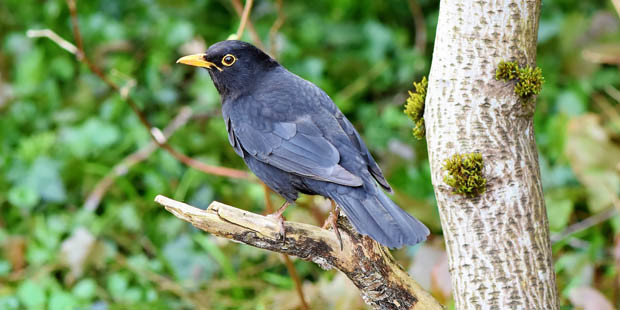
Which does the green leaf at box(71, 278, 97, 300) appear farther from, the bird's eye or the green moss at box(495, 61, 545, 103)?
the green moss at box(495, 61, 545, 103)

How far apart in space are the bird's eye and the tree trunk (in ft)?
3.98

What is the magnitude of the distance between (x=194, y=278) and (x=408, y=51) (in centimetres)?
290

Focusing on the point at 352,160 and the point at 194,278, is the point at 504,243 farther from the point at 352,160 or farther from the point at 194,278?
the point at 194,278

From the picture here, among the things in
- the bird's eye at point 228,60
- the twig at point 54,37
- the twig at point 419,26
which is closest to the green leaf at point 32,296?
the twig at point 54,37

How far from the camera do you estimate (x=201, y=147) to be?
5715 mm

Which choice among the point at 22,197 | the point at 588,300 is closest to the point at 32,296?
the point at 22,197

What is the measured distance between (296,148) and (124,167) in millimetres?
2605

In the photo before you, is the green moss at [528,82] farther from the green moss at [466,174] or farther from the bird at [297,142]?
the bird at [297,142]

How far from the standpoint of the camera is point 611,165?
15.1 ft

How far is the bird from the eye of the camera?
2742mm

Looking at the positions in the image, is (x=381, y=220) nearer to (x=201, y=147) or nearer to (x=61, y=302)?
(x=61, y=302)

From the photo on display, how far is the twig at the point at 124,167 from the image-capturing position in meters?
5.30

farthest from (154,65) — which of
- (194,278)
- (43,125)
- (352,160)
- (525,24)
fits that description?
(525,24)

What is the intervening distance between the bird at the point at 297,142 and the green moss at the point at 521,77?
0.64 meters
